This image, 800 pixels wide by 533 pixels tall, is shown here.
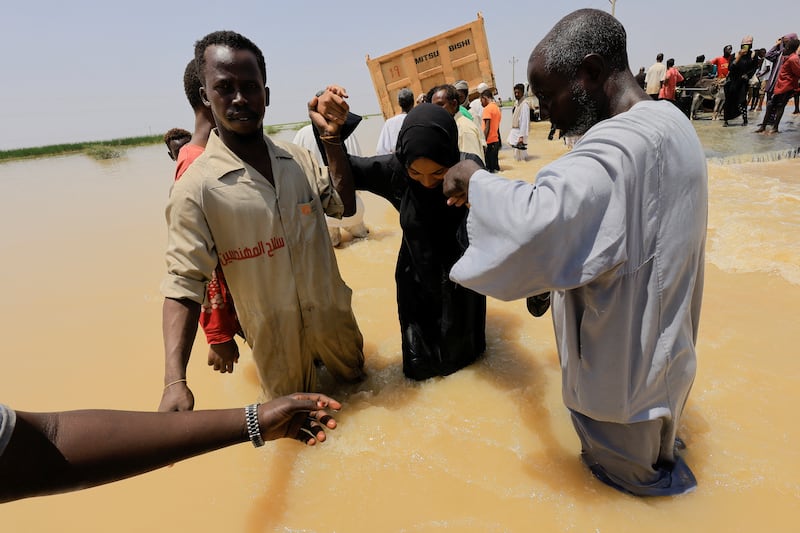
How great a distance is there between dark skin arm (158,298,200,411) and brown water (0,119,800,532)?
826 millimetres

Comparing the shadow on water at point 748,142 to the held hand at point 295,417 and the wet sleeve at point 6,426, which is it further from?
the wet sleeve at point 6,426

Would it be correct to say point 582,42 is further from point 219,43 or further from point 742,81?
point 742,81

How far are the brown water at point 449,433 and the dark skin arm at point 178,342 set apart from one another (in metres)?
0.83

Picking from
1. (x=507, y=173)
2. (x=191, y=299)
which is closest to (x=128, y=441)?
(x=191, y=299)

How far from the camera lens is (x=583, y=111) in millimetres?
1281

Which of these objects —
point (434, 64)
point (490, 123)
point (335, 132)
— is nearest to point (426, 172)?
point (335, 132)

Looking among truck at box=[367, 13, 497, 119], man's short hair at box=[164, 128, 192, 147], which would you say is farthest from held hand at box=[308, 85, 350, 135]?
truck at box=[367, 13, 497, 119]

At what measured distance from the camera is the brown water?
1744 mm

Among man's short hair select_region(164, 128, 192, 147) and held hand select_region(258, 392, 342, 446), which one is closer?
held hand select_region(258, 392, 342, 446)

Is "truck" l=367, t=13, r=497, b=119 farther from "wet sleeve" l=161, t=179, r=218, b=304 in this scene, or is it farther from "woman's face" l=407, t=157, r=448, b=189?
"wet sleeve" l=161, t=179, r=218, b=304

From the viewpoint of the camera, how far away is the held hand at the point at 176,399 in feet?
4.38

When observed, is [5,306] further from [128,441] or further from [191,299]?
[128,441]

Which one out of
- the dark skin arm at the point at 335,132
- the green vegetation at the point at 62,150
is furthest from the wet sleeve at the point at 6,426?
the green vegetation at the point at 62,150

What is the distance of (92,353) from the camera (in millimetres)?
3574
